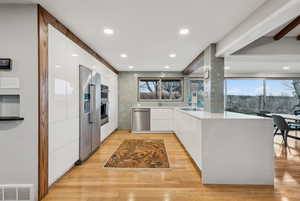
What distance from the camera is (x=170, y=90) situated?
6.79 metres

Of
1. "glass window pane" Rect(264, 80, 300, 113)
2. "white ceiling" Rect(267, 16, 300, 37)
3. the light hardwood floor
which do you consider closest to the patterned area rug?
the light hardwood floor

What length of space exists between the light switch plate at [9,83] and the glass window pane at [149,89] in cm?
493

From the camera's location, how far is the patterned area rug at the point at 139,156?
3.06 m

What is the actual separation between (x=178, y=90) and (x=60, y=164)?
5163mm

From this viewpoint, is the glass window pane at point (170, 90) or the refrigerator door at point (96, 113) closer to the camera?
the refrigerator door at point (96, 113)

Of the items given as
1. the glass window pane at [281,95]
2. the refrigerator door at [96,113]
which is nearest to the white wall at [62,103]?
the refrigerator door at [96,113]

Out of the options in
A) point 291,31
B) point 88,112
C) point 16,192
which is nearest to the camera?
point 16,192

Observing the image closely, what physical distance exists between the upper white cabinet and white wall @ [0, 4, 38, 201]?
431 centimetres

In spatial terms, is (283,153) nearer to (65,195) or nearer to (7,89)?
(65,195)

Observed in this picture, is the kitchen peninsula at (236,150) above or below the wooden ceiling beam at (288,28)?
below

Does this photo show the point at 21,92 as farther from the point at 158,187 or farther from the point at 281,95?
the point at 281,95

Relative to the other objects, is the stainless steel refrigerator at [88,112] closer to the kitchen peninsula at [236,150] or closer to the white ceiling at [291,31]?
the kitchen peninsula at [236,150]

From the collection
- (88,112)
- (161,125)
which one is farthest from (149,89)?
(88,112)

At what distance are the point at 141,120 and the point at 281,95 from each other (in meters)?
5.97
